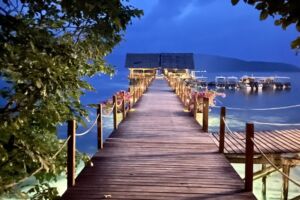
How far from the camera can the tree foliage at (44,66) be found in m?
4.42

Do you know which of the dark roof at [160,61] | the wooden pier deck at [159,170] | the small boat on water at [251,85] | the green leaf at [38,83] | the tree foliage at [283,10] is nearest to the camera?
the tree foliage at [283,10]

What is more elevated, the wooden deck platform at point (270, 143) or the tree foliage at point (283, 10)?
the tree foliage at point (283, 10)

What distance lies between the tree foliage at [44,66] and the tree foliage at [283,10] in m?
2.03

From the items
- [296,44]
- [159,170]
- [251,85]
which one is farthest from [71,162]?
[251,85]

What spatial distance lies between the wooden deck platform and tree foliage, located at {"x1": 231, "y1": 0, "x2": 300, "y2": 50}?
721 centimetres

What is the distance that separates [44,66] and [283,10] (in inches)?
105

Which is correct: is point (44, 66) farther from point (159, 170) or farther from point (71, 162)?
point (159, 170)

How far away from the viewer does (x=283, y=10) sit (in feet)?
8.26

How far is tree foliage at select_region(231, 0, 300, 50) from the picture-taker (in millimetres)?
2454

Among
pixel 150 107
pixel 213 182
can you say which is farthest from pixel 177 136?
pixel 150 107

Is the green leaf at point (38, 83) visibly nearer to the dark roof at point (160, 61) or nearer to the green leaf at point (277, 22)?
the green leaf at point (277, 22)

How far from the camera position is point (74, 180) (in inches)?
262

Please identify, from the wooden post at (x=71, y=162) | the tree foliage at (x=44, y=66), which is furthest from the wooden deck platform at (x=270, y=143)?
the tree foliage at (x=44, y=66)

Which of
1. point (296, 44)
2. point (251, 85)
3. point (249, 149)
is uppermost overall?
point (296, 44)
